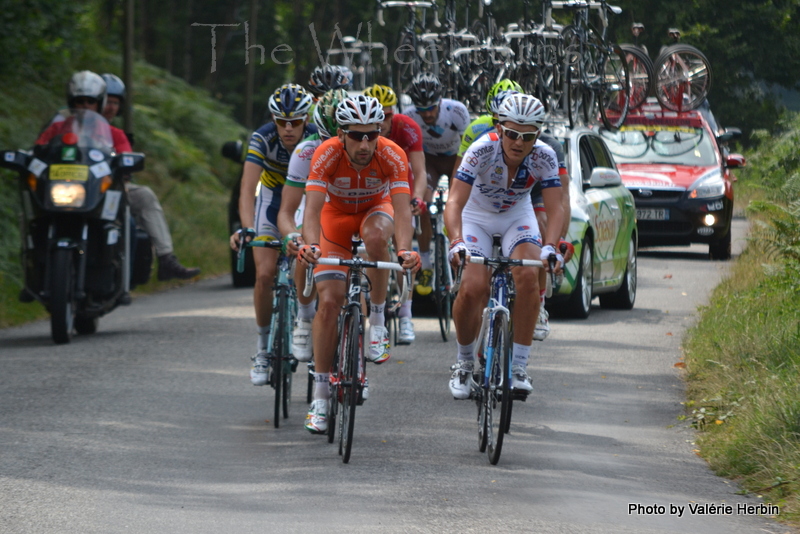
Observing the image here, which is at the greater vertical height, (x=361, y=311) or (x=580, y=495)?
(x=361, y=311)

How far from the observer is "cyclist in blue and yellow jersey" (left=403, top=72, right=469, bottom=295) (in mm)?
12492

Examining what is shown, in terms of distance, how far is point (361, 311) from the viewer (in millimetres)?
7840

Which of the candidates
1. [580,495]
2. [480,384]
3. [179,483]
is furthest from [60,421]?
[580,495]

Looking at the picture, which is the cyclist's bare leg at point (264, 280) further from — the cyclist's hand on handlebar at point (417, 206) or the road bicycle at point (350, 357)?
the cyclist's hand on handlebar at point (417, 206)

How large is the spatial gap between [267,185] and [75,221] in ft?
10.6

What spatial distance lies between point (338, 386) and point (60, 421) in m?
1.93

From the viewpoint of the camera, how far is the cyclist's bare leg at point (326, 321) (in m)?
7.99

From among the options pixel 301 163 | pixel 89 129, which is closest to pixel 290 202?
pixel 301 163

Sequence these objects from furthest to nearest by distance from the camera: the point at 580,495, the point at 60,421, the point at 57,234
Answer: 1. the point at 57,234
2. the point at 60,421
3. the point at 580,495

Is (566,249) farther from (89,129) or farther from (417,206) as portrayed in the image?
(89,129)

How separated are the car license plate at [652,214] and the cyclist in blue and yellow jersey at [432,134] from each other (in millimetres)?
6822

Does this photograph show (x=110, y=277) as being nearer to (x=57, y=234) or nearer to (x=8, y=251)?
(x=57, y=234)

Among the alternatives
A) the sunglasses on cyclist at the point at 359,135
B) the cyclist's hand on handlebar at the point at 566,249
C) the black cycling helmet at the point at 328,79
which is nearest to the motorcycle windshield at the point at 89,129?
the black cycling helmet at the point at 328,79

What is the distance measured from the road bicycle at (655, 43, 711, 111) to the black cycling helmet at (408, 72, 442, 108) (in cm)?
628
